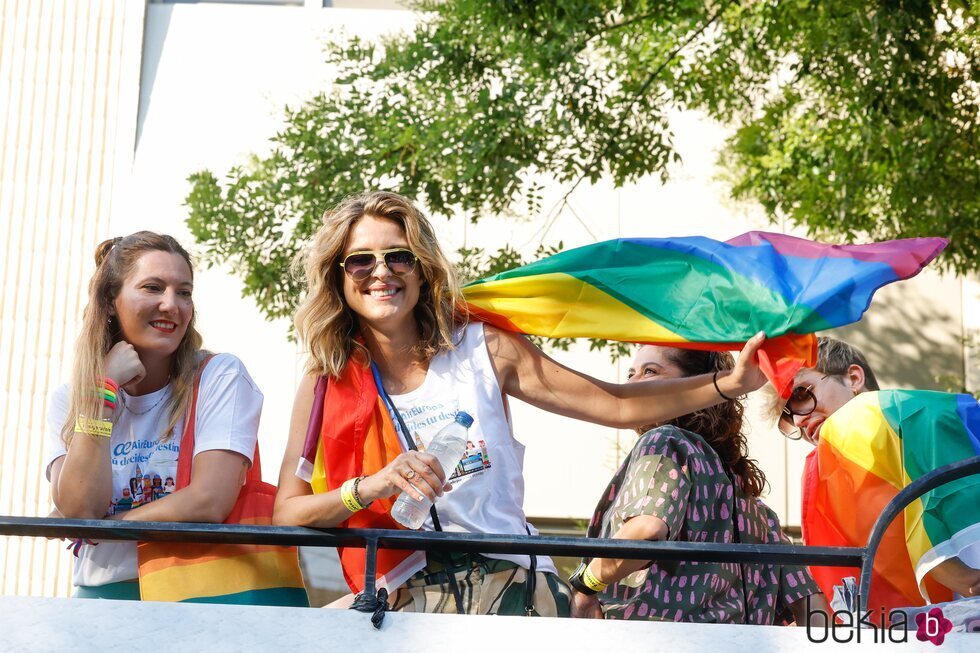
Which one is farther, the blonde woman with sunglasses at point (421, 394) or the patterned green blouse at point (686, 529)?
the patterned green blouse at point (686, 529)

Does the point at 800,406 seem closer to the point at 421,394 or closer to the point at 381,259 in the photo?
the point at 421,394

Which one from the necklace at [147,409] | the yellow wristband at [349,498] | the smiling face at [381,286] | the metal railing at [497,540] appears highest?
the smiling face at [381,286]

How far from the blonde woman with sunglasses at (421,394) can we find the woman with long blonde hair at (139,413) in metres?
0.25

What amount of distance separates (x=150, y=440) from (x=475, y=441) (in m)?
0.99

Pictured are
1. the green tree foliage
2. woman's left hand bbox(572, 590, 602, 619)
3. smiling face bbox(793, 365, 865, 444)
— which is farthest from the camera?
the green tree foliage

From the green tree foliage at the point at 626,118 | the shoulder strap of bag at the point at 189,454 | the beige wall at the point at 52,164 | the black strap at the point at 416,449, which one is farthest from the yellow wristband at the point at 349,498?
the beige wall at the point at 52,164

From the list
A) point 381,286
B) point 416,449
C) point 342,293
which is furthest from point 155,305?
point 416,449

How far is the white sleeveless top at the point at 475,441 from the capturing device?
9.97 ft

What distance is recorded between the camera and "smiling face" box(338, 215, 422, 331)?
3.24m

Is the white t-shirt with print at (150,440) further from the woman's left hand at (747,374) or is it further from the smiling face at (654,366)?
the woman's left hand at (747,374)

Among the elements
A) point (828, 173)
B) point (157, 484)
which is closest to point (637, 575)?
point (157, 484)

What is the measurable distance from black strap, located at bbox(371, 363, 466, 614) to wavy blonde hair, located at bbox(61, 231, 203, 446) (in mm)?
606

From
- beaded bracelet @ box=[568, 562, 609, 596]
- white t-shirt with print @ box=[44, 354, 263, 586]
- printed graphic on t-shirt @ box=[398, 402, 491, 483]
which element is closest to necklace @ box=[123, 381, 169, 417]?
white t-shirt with print @ box=[44, 354, 263, 586]

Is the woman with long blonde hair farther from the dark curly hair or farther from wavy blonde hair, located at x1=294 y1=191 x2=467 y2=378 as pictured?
the dark curly hair
